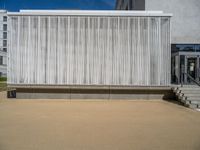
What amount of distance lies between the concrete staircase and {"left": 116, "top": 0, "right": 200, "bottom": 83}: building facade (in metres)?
6.23

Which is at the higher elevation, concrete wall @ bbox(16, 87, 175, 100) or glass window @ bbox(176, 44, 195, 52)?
glass window @ bbox(176, 44, 195, 52)

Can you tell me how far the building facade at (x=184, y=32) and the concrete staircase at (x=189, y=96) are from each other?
623 centimetres

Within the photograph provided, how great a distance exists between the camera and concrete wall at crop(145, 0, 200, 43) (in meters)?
25.9

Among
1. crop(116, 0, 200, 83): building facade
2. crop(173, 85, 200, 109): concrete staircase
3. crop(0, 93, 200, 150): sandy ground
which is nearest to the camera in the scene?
crop(0, 93, 200, 150): sandy ground

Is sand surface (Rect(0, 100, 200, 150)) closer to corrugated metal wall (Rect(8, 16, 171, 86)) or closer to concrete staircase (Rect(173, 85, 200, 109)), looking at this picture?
concrete staircase (Rect(173, 85, 200, 109))

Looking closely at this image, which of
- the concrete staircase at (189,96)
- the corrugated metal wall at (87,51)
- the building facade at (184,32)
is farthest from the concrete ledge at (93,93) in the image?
the building facade at (184,32)

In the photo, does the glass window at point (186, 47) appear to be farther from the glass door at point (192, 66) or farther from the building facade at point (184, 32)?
the glass door at point (192, 66)

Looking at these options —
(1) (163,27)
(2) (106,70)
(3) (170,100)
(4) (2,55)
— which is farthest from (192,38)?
(4) (2,55)

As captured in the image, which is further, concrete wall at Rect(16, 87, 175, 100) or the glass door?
the glass door

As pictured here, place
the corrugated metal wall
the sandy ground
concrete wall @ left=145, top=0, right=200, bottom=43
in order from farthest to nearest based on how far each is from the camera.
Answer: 1. concrete wall @ left=145, top=0, right=200, bottom=43
2. the corrugated metal wall
3. the sandy ground

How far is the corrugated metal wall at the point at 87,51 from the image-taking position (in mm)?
19266

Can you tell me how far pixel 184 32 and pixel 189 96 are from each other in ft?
34.1

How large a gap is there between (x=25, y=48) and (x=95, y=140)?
13.4m

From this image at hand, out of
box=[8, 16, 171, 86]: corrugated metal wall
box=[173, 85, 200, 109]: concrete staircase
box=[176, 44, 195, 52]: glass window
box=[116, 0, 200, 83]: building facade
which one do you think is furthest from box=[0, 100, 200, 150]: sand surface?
box=[176, 44, 195, 52]: glass window
